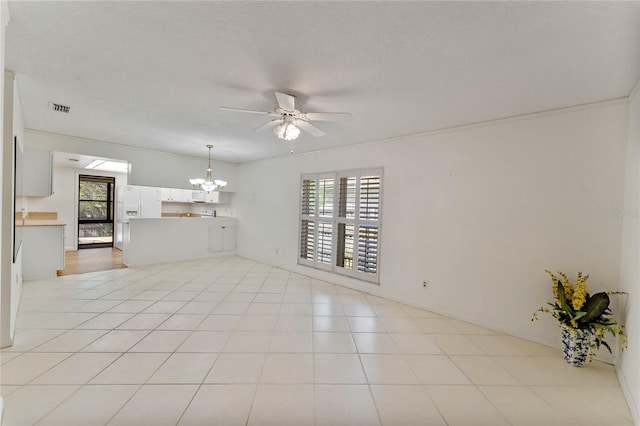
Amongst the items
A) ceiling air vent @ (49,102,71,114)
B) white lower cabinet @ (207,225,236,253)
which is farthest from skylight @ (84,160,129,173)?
ceiling air vent @ (49,102,71,114)

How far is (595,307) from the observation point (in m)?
2.21

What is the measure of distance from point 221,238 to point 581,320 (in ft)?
21.5

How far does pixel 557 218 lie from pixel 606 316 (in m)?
0.97

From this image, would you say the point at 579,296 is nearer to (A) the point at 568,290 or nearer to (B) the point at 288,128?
(A) the point at 568,290

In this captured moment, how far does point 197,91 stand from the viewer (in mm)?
2514

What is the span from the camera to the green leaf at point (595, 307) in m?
2.19

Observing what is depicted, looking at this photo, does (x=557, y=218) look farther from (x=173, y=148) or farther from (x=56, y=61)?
(x=173, y=148)

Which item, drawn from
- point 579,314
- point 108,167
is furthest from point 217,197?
Result: point 579,314

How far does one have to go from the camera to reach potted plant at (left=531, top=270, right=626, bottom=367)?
7.18ft

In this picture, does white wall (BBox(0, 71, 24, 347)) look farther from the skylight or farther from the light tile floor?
the skylight

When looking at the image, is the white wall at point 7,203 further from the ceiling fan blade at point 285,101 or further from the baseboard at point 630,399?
the baseboard at point 630,399

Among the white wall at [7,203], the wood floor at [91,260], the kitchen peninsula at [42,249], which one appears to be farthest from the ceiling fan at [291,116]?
the wood floor at [91,260]

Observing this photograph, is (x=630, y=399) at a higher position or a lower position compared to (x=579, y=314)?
lower

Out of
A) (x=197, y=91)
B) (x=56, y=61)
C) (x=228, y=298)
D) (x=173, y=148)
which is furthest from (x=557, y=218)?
(x=173, y=148)
